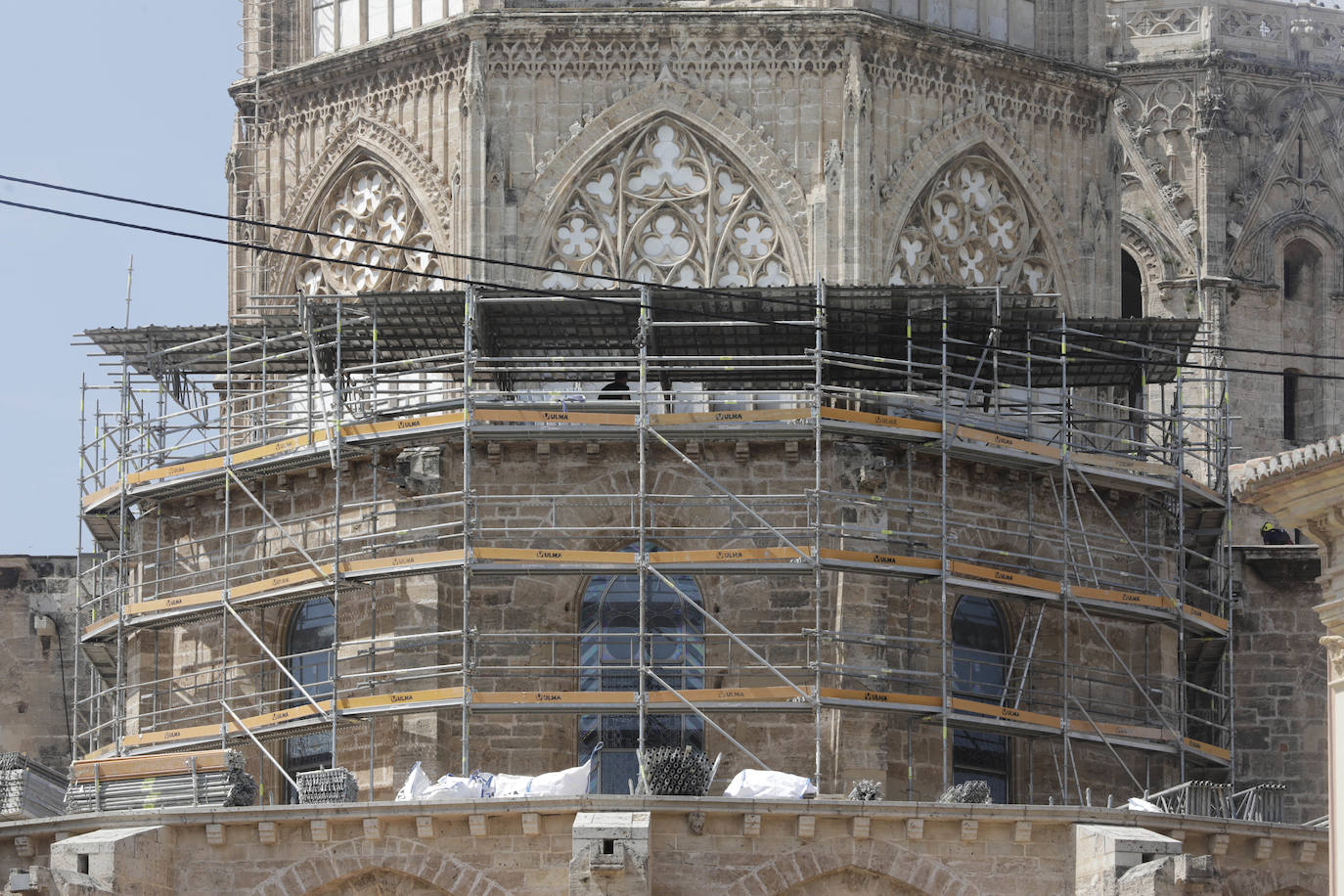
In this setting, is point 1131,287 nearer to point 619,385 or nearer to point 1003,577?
point 619,385

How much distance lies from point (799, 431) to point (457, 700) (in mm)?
5969

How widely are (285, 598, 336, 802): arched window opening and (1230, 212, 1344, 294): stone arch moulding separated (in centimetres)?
2247

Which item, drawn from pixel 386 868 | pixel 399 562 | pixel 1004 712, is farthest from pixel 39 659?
pixel 1004 712

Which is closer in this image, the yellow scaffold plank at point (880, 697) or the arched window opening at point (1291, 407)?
the yellow scaffold plank at point (880, 697)

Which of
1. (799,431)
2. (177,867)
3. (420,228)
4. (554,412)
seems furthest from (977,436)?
(177,867)

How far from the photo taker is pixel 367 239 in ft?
173

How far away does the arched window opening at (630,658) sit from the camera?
4859cm

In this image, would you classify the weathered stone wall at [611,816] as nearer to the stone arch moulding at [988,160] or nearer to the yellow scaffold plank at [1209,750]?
the yellow scaffold plank at [1209,750]

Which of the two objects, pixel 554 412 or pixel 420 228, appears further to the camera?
pixel 420 228

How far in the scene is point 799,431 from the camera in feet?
158

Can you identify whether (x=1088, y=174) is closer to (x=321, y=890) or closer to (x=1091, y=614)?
(x=1091, y=614)

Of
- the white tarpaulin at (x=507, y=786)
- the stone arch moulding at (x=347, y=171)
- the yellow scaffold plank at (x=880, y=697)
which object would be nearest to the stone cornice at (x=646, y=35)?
the stone arch moulding at (x=347, y=171)

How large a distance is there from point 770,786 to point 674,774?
3.92 ft

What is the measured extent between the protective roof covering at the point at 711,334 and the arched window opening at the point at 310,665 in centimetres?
371
